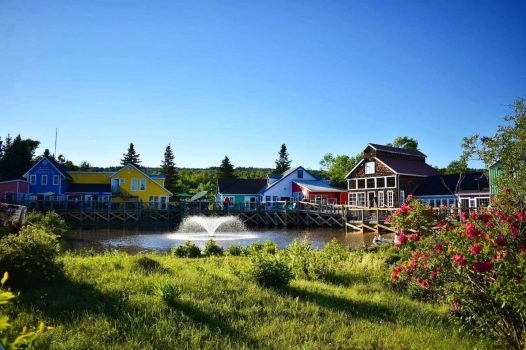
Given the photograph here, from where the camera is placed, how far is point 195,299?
7793 millimetres

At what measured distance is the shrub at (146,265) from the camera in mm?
10219

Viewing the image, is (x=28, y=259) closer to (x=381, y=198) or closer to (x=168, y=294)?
(x=168, y=294)

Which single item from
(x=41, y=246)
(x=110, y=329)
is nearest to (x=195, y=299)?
(x=110, y=329)

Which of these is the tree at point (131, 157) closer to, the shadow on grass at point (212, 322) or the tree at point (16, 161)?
the tree at point (16, 161)

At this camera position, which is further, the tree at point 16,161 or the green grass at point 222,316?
the tree at point 16,161

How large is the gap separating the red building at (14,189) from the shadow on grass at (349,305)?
168ft

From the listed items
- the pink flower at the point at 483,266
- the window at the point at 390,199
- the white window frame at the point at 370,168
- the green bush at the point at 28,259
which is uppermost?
the white window frame at the point at 370,168

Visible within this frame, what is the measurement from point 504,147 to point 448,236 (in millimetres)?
4467

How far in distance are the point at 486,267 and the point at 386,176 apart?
44517 mm

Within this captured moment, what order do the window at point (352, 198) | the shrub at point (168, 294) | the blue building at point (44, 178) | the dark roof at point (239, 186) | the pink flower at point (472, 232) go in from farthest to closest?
the dark roof at point (239, 186) → the blue building at point (44, 178) → the window at point (352, 198) → the shrub at point (168, 294) → the pink flower at point (472, 232)

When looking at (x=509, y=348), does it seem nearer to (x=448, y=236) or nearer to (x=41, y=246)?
(x=448, y=236)

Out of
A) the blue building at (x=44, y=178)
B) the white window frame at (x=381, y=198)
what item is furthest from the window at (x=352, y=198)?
the blue building at (x=44, y=178)

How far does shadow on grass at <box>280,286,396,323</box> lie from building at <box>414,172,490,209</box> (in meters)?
34.3

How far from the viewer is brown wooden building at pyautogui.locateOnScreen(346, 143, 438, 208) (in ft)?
155
